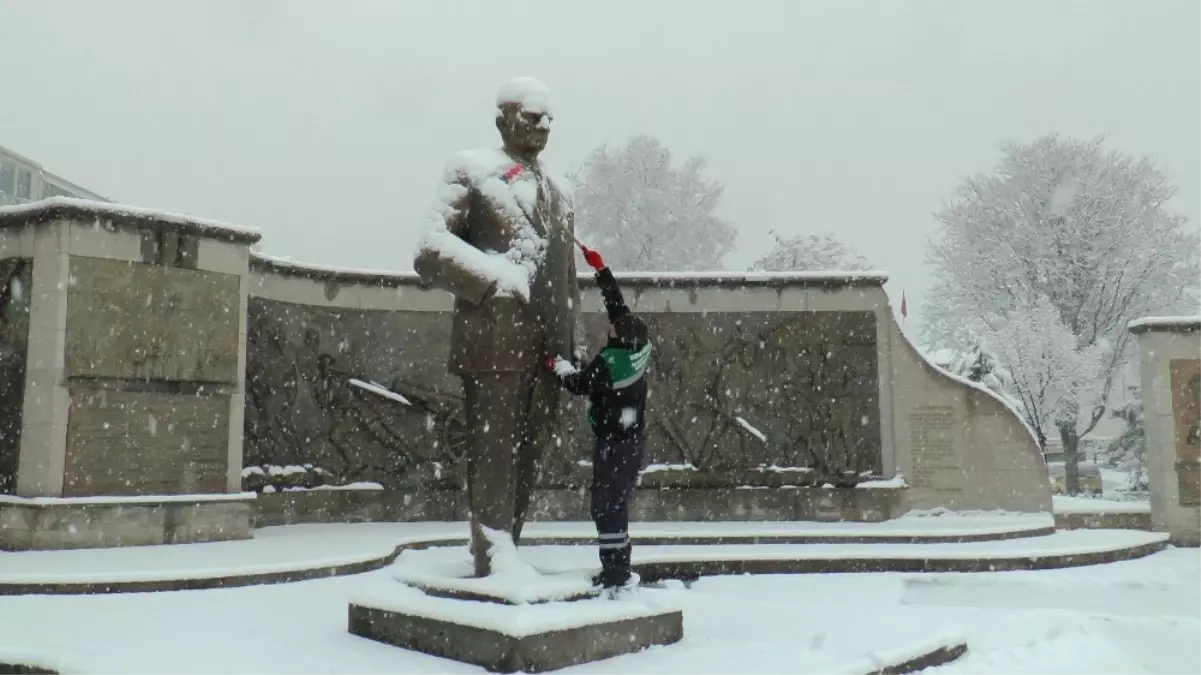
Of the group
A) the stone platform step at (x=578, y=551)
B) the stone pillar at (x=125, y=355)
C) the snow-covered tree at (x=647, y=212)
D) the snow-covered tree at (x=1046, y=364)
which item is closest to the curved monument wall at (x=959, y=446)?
the stone platform step at (x=578, y=551)

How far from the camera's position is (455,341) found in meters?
4.70

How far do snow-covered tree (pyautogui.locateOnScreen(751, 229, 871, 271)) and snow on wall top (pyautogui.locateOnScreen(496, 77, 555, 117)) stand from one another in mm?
30167

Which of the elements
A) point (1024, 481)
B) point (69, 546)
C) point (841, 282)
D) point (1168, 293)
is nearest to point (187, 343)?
point (69, 546)

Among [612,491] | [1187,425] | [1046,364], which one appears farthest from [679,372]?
[1046,364]

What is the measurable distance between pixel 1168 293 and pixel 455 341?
93.5ft

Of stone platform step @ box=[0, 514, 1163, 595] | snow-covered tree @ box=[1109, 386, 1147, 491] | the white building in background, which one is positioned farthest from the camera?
the white building in background

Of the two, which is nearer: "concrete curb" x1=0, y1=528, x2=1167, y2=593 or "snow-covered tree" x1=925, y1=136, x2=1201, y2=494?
"concrete curb" x1=0, y1=528, x2=1167, y2=593

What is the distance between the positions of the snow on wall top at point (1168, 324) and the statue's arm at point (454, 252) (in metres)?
9.57

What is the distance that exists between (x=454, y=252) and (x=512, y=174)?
1.87 ft

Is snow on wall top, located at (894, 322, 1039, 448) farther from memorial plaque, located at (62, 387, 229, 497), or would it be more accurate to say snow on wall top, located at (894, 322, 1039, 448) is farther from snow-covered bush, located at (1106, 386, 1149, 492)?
snow-covered bush, located at (1106, 386, 1149, 492)

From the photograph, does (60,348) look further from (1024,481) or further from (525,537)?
(1024,481)

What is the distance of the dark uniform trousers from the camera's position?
14.9 ft

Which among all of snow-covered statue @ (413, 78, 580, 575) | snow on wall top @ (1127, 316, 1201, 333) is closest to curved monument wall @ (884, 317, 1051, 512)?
snow on wall top @ (1127, 316, 1201, 333)

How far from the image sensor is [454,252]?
14.7 ft
